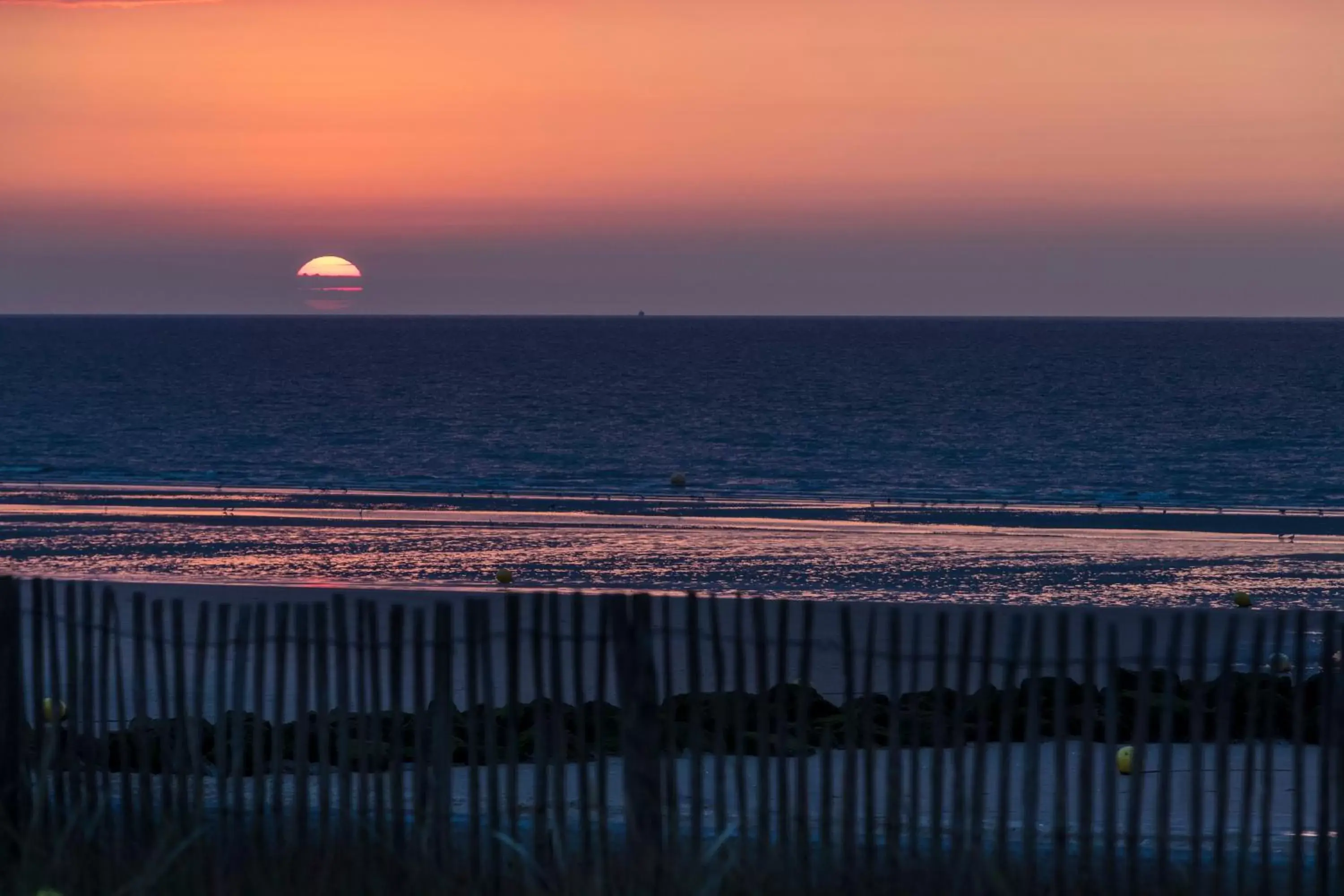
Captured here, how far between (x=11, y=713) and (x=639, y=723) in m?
3.42

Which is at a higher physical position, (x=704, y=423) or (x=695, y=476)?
(x=704, y=423)

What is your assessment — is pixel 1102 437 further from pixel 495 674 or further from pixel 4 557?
pixel 495 674

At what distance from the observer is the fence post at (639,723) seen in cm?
722

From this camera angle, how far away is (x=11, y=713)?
313 inches

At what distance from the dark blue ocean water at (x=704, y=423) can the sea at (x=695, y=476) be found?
39cm

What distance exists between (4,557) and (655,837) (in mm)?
20679

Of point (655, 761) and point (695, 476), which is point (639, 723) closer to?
point (655, 761)

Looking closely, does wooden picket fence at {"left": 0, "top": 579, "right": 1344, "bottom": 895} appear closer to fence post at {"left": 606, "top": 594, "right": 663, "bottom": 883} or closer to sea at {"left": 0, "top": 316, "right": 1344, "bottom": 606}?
fence post at {"left": 606, "top": 594, "right": 663, "bottom": 883}

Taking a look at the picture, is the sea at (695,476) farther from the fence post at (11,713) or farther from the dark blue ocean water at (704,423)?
the fence post at (11,713)

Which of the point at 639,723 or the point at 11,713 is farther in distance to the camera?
the point at 11,713

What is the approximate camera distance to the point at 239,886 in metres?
7.34

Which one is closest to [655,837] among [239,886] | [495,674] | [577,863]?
[577,863]

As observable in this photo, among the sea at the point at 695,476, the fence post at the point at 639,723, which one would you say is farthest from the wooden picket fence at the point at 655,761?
the sea at the point at 695,476


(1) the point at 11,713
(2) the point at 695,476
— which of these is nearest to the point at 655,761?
(1) the point at 11,713
